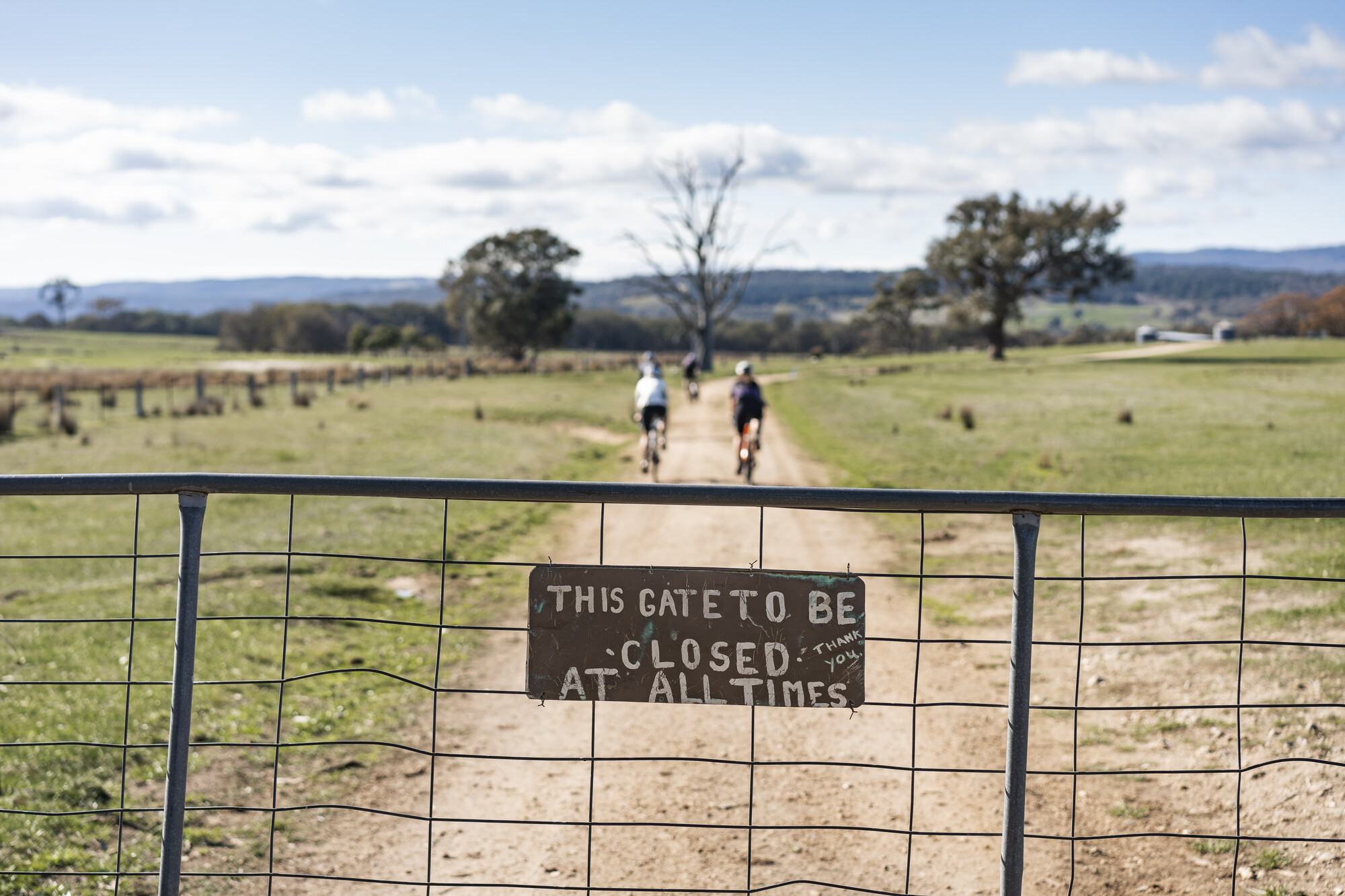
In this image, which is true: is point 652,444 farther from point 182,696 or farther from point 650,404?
point 182,696

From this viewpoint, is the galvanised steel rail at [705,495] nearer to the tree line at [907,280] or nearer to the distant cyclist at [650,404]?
the distant cyclist at [650,404]

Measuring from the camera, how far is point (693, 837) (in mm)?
5336

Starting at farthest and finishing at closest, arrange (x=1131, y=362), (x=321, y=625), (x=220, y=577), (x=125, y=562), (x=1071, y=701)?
1. (x=1131, y=362)
2. (x=125, y=562)
3. (x=220, y=577)
4. (x=321, y=625)
5. (x=1071, y=701)

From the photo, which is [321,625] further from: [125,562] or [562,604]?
[562,604]

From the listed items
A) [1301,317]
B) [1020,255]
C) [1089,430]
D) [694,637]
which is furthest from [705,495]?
[1301,317]

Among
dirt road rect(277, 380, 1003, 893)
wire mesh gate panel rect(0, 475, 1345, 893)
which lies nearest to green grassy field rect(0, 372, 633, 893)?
wire mesh gate panel rect(0, 475, 1345, 893)

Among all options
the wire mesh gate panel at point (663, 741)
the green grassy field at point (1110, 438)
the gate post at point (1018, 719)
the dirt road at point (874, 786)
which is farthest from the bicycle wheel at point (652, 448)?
the gate post at point (1018, 719)

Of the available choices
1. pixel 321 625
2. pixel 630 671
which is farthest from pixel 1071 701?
pixel 321 625

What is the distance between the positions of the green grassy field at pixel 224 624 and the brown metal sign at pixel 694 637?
53cm

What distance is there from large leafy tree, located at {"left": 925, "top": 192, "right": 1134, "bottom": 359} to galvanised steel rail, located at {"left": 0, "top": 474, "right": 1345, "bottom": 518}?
66.6m

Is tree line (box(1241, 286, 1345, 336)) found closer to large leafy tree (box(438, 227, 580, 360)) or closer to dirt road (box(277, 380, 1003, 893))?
large leafy tree (box(438, 227, 580, 360))

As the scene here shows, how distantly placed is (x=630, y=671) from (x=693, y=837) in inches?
98.0

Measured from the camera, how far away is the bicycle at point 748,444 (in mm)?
16812

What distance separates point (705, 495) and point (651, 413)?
14.6m
